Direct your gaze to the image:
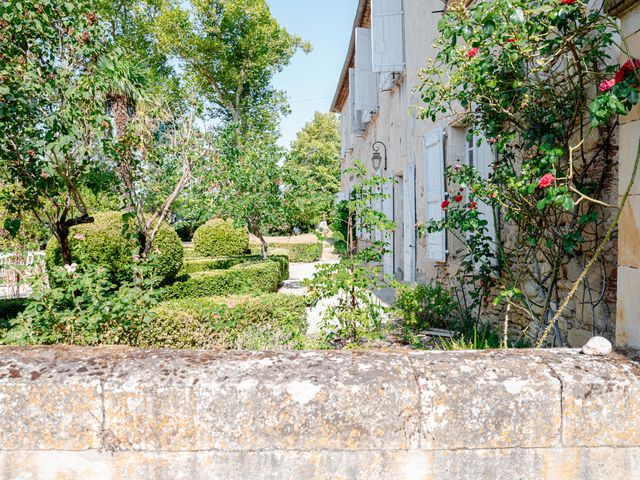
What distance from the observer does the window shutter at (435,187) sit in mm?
5574

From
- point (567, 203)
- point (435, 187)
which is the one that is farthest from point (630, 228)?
point (435, 187)

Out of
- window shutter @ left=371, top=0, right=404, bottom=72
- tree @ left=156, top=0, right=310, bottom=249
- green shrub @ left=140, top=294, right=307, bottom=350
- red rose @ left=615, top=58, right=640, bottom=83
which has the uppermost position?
tree @ left=156, top=0, right=310, bottom=249

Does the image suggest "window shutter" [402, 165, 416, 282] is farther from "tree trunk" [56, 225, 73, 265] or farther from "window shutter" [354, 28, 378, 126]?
"tree trunk" [56, 225, 73, 265]

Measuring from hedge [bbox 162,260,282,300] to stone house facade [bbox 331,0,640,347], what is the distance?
2.37 meters

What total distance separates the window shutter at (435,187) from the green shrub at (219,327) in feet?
6.33

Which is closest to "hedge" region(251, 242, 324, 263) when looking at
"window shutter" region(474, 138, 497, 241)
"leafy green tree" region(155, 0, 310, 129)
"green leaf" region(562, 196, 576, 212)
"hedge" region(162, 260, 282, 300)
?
"leafy green tree" region(155, 0, 310, 129)

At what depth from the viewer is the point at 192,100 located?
611 centimetres

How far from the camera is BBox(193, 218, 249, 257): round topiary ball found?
43.8ft

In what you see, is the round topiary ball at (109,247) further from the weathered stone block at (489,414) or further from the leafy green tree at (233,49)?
the leafy green tree at (233,49)

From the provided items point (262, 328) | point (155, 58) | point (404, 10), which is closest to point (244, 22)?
point (155, 58)

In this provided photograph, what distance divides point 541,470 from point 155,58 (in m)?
23.2

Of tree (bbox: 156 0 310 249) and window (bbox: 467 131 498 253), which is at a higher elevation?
tree (bbox: 156 0 310 249)

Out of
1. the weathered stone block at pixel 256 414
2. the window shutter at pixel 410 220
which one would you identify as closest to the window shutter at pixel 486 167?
the window shutter at pixel 410 220

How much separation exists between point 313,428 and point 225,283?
21.9 ft
